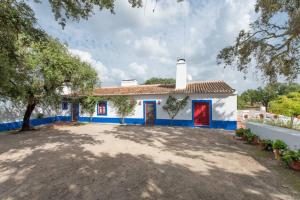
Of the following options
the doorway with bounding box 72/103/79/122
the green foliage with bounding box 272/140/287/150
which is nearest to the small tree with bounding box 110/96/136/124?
the doorway with bounding box 72/103/79/122

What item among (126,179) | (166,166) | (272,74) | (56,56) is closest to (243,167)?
(166,166)

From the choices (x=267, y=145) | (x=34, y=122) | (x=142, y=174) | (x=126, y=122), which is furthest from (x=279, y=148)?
(x=34, y=122)

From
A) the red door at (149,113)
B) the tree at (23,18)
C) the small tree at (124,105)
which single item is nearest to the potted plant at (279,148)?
the tree at (23,18)

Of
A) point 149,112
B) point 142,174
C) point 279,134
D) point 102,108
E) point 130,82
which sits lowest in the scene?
point 142,174

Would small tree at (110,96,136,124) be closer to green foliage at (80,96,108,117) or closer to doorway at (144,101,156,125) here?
doorway at (144,101,156,125)

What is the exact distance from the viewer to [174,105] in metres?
13.8

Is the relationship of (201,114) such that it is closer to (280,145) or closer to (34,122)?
(280,145)

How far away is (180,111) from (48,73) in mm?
9510

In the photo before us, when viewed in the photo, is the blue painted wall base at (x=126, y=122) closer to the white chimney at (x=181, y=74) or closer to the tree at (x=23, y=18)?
the white chimney at (x=181, y=74)

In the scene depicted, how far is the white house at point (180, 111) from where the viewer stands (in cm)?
1261

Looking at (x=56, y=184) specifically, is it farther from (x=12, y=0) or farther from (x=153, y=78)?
(x=153, y=78)

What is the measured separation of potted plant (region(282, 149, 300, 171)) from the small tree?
1182 centimetres

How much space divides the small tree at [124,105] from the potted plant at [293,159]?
11.8m

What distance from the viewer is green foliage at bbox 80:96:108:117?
54.5 ft
